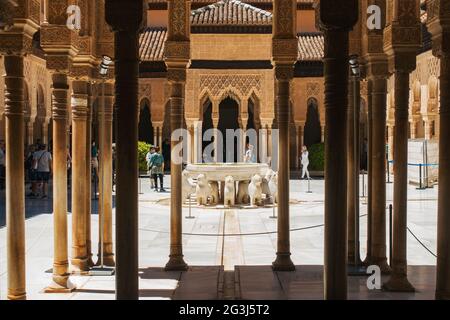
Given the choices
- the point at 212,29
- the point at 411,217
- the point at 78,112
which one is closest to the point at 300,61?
the point at 212,29

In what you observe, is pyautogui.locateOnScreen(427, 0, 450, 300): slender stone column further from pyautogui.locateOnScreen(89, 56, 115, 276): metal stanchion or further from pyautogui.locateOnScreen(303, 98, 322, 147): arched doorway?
pyautogui.locateOnScreen(303, 98, 322, 147): arched doorway

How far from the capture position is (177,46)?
754 centimetres

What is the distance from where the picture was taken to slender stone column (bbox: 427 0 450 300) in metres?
4.78

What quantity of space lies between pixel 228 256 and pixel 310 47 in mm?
22579

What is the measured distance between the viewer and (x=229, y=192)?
14.9m

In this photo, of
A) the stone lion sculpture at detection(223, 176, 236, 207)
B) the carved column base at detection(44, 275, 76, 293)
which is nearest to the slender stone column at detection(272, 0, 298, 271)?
the carved column base at detection(44, 275, 76, 293)

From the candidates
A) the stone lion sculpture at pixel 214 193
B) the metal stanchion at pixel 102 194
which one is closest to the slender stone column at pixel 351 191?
the metal stanchion at pixel 102 194

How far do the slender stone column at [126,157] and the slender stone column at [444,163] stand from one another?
2.40m

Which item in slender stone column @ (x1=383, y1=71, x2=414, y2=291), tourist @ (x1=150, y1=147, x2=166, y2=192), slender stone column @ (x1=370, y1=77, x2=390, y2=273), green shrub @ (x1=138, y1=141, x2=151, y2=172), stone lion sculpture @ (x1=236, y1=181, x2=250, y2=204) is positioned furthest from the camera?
green shrub @ (x1=138, y1=141, x2=151, y2=172)

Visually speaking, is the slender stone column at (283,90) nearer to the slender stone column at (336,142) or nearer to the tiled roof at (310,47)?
the slender stone column at (336,142)

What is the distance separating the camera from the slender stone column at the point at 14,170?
4957 millimetres

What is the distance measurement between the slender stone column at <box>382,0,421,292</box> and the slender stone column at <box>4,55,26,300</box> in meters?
3.50

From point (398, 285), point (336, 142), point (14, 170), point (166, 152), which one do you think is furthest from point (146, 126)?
point (336, 142)
